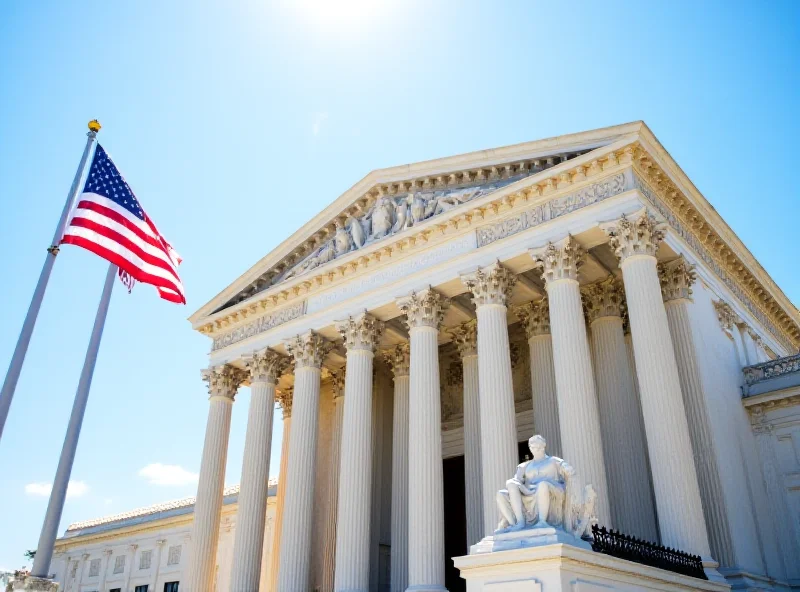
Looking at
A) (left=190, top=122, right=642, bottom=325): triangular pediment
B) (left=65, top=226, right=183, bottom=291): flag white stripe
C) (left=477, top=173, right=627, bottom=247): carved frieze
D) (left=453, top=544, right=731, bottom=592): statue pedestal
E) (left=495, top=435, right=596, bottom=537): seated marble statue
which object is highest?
(left=190, top=122, right=642, bottom=325): triangular pediment

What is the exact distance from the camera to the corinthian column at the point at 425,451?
2050cm

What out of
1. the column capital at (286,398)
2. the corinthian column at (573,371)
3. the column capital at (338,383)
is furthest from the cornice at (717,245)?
the column capital at (286,398)

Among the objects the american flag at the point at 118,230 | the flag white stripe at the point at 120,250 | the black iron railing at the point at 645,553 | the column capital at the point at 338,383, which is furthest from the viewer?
the column capital at the point at 338,383

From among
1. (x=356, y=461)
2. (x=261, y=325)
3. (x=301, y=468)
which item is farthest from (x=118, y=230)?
(x=261, y=325)

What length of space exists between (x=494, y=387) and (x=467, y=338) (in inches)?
241

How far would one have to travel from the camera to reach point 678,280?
22000 mm

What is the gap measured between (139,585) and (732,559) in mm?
36658

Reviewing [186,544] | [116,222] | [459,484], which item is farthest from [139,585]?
[116,222]

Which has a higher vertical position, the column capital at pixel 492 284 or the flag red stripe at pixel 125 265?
the column capital at pixel 492 284

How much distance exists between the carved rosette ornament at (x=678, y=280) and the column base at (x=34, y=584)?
692 inches

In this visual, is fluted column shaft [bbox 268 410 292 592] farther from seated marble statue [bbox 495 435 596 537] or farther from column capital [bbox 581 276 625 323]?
seated marble statue [bbox 495 435 596 537]

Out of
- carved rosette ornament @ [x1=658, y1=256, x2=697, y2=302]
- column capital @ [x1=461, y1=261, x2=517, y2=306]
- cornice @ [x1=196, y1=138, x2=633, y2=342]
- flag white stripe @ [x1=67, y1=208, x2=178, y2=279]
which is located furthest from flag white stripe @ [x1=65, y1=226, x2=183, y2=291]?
carved rosette ornament @ [x1=658, y1=256, x2=697, y2=302]

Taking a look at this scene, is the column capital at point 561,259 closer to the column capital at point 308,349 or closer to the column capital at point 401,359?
the column capital at point 401,359

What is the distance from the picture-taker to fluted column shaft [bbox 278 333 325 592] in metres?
23.8
